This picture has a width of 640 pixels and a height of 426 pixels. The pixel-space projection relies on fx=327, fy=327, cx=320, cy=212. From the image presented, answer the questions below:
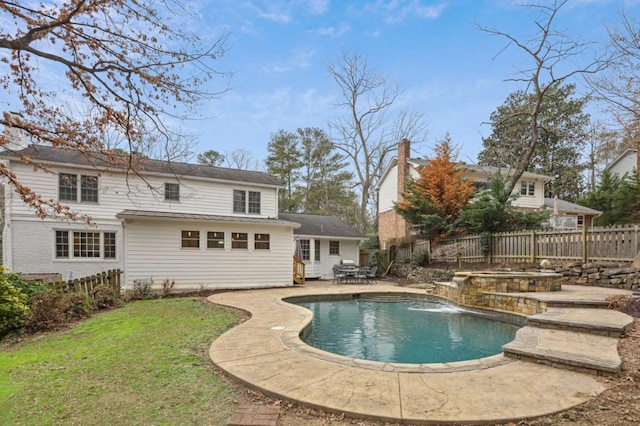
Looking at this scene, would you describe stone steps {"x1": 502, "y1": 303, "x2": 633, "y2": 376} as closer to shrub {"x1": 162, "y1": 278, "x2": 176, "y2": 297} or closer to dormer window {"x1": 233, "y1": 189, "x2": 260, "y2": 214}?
shrub {"x1": 162, "y1": 278, "x2": 176, "y2": 297}

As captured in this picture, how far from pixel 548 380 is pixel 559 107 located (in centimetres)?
3771

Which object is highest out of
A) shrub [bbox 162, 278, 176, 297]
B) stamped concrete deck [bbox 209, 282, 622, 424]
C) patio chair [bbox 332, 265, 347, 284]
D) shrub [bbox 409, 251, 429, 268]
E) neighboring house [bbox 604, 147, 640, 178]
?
neighboring house [bbox 604, 147, 640, 178]

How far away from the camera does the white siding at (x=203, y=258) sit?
1194cm

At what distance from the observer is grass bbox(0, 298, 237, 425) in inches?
119

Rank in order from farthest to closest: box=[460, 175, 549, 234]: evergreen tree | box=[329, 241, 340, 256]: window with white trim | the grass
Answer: box=[329, 241, 340, 256]: window with white trim < box=[460, 175, 549, 234]: evergreen tree < the grass

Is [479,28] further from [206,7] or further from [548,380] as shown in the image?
[548,380]

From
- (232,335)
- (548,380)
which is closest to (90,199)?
(232,335)

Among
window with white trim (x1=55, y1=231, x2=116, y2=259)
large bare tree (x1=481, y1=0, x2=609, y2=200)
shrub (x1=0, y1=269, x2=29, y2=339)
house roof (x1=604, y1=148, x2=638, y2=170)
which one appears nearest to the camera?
shrub (x1=0, y1=269, x2=29, y2=339)

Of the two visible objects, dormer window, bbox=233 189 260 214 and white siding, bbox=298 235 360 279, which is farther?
white siding, bbox=298 235 360 279

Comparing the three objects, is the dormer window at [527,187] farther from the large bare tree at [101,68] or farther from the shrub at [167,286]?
the large bare tree at [101,68]

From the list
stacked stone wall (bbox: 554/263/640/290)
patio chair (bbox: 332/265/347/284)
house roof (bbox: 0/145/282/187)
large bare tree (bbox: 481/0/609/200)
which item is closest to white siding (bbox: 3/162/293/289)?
house roof (bbox: 0/145/282/187)

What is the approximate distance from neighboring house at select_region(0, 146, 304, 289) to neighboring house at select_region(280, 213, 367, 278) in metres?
3.35

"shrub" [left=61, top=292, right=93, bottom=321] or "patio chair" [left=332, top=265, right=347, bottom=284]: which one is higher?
"shrub" [left=61, top=292, right=93, bottom=321]

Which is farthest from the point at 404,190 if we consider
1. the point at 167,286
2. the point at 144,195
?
the point at 167,286
